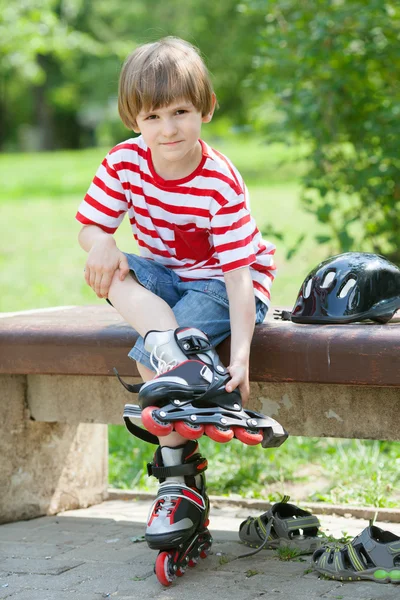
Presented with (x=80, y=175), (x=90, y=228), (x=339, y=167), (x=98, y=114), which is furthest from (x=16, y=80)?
(x=90, y=228)

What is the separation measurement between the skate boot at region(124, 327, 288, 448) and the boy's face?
55 cm

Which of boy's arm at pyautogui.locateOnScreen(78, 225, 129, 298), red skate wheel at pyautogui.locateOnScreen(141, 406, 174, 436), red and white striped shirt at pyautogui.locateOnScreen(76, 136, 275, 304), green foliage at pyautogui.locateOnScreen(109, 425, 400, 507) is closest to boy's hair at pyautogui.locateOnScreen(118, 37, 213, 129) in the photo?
red and white striped shirt at pyautogui.locateOnScreen(76, 136, 275, 304)

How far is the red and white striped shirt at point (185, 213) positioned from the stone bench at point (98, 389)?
9.7 inches

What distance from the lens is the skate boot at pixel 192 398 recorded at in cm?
247

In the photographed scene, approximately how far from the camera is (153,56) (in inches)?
108

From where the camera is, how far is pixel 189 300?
9.42 feet

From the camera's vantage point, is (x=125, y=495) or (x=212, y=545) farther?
(x=125, y=495)

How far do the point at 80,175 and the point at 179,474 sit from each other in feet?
42.4

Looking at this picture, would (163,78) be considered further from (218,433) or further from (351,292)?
(218,433)

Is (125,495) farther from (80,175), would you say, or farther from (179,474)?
(80,175)

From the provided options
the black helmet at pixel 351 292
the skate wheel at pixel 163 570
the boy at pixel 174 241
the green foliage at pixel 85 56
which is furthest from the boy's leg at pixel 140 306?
the green foliage at pixel 85 56

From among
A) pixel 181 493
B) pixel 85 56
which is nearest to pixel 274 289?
pixel 181 493

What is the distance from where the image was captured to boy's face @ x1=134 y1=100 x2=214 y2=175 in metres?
2.75

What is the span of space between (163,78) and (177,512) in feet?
3.98
